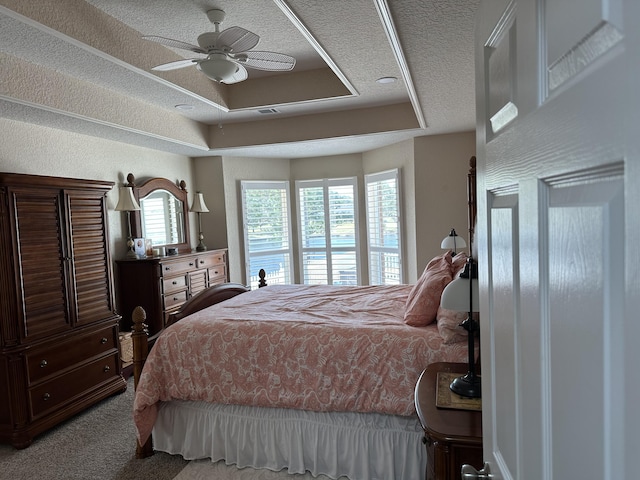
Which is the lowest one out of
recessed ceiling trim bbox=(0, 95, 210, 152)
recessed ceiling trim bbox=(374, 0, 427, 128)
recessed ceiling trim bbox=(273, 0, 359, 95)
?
recessed ceiling trim bbox=(0, 95, 210, 152)

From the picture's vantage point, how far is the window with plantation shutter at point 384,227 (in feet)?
18.4

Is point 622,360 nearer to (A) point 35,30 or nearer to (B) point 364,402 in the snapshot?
(B) point 364,402

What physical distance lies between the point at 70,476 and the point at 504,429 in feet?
9.24

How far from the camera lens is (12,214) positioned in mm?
2881

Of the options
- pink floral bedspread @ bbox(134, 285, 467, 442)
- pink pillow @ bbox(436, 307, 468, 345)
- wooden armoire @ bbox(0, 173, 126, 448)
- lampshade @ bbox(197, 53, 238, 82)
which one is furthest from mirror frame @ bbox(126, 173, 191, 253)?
pink pillow @ bbox(436, 307, 468, 345)

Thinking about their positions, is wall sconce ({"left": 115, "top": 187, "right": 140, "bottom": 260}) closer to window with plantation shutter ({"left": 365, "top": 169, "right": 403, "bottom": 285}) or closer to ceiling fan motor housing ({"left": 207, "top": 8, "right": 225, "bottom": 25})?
ceiling fan motor housing ({"left": 207, "top": 8, "right": 225, "bottom": 25})

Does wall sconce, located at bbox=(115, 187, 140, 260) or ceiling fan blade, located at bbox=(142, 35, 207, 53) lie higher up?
ceiling fan blade, located at bbox=(142, 35, 207, 53)

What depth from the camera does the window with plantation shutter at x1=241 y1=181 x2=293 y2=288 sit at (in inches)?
243

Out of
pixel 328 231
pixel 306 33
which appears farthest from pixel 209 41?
pixel 328 231

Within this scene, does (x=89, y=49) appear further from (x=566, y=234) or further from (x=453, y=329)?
(x=566, y=234)

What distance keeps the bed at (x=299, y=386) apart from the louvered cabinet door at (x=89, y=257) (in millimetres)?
995

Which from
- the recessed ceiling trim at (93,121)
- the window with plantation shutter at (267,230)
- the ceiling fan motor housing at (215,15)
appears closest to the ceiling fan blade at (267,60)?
the ceiling fan motor housing at (215,15)

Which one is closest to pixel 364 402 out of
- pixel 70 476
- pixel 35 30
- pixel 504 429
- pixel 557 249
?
pixel 504 429

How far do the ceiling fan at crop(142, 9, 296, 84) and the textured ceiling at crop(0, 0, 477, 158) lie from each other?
0.97 feet
